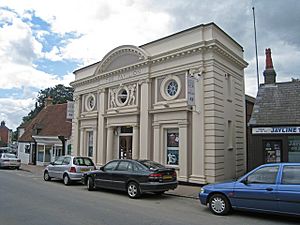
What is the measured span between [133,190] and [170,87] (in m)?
7.11

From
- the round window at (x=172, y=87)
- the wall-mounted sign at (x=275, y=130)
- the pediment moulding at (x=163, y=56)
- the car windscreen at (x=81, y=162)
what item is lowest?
the car windscreen at (x=81, y=162)

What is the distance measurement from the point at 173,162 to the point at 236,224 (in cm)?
873

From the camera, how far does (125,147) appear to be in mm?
19172

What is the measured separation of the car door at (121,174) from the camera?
38.2 feet

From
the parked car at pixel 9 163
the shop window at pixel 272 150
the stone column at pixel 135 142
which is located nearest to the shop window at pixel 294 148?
the shop window at pixel 272 150

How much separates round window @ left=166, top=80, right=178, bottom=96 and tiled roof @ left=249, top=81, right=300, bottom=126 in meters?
4.22

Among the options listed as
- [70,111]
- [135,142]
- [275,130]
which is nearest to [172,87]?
[135,142]

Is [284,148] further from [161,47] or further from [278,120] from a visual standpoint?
[161,47]

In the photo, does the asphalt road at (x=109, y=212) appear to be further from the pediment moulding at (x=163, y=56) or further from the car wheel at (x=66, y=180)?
the pediment moulding at (x=163, y=56)

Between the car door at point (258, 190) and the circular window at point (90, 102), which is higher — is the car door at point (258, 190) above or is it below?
below

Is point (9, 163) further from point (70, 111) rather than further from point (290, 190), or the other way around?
point (290, 190)

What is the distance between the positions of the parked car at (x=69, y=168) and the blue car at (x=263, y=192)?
26.9ft

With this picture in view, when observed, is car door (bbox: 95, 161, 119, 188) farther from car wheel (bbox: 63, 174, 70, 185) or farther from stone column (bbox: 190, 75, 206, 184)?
stone column (bbox: 190, 75, 206, 184)

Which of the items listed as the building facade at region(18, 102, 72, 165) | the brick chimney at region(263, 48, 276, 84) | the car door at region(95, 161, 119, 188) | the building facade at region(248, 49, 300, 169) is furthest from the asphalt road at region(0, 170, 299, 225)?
the building facade at region(18, 102, 72, 165)
